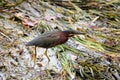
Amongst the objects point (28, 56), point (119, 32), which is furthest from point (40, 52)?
point (119, 32)

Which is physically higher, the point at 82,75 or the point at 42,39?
the point at 42,39

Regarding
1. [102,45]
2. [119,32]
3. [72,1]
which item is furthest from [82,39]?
[72,1]

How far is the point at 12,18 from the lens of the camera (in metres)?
6.34

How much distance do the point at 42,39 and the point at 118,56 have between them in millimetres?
1294

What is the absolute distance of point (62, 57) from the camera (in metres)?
5.84

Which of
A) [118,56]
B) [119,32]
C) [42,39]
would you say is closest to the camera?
[42,39]

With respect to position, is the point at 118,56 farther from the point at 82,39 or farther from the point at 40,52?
the point at 40,52

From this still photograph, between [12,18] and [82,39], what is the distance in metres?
0.94

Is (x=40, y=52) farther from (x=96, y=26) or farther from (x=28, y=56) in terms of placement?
(x=96, y=26)

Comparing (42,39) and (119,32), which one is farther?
(119,32)

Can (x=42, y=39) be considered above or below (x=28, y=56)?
above

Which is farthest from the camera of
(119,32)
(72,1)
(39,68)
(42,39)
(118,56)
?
(72,1)

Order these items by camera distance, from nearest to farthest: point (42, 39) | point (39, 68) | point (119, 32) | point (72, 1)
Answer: point (42, 39)
point (39, 68)
point (119, 32)
point (72, 1)

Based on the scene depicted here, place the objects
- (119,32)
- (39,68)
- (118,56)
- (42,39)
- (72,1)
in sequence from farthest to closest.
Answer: (72,1) < (119,32) < (118,56) < (39,68) < (42,39)
